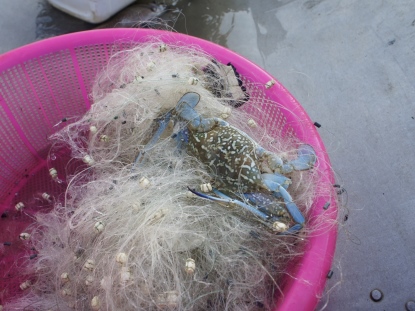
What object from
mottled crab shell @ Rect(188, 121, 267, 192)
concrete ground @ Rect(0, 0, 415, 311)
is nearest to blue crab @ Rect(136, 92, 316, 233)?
mottled crab shell @ Rect(188, 121, 267, 192)

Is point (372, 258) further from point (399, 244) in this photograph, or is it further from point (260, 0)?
point (260, 0)

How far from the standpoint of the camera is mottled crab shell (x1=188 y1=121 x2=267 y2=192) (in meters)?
1.32

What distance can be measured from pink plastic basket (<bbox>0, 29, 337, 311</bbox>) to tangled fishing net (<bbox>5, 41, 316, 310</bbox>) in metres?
0.06

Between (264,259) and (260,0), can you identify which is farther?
(260,0)

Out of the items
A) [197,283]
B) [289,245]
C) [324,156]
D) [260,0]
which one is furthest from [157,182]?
[260,0]

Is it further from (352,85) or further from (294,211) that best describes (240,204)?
(352,85)

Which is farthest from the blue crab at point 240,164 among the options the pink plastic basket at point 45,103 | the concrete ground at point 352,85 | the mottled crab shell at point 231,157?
the concrete ground at point 352,85

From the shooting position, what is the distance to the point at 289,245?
4.08 feet

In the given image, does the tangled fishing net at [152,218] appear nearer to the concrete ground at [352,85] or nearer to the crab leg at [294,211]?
the crab leg at [294,211]

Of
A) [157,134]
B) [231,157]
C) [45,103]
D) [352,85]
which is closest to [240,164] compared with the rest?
[231,157]

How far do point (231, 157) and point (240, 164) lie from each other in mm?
37

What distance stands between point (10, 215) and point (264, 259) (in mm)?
1027

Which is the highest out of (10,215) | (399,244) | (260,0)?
(260,0)

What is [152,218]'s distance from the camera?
117 centimetres
